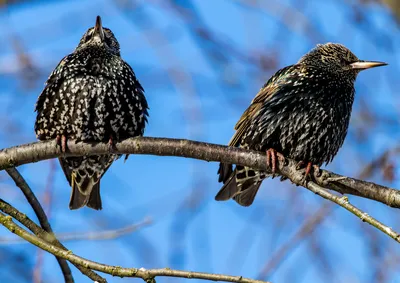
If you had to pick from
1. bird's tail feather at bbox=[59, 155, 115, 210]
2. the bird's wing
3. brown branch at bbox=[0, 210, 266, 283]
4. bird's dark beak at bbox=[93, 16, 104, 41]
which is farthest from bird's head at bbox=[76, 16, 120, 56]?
brown branch at bbox=[0, 210, 266, 283]

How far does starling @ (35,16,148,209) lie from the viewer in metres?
4.28

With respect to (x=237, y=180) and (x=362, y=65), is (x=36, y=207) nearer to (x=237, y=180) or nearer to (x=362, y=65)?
(x=237, y=180)

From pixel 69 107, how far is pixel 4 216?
1560 mm

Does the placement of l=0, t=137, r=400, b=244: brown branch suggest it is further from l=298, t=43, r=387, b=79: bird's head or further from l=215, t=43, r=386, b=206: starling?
l=298, t=43, r=387, b=79: bird's head

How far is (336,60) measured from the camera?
16.7ft

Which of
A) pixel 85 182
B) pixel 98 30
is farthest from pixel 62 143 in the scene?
pixel 98 30

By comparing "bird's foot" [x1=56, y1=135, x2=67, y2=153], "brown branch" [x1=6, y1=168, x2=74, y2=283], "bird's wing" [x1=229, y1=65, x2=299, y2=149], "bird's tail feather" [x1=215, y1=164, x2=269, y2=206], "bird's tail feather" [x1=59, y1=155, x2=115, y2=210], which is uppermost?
"bird's wing" [x1=229, y1=65, x2=299, y2=149]

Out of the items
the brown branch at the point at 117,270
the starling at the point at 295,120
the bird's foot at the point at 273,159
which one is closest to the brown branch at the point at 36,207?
the brown branch at the point at 117,270

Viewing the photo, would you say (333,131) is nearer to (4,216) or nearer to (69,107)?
(69,107)

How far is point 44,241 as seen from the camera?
9.03 feet

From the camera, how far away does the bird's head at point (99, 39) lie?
4.86 metres

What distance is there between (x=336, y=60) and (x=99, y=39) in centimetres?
180

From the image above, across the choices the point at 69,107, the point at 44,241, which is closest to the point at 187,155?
the point at 44,241

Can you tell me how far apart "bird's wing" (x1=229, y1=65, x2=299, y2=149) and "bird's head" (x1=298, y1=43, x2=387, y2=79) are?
260 millimetres
